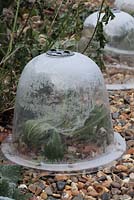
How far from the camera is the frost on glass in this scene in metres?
2.96

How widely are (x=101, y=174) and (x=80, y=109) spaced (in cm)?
33

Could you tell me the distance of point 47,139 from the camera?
9.68 ft

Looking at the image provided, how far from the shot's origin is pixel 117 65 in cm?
457

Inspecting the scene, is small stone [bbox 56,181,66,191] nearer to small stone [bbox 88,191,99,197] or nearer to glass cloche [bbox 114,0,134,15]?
small stone [bbox 88,191,99,197]

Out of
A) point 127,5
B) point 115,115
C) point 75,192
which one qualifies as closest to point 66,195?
point 75,192

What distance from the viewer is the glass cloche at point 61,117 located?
296 centimetres

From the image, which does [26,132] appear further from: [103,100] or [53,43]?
[53,43]

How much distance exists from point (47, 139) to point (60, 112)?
0.14 m

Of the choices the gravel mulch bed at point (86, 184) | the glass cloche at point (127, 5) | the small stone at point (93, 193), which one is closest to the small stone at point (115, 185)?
the gravel mulch bed at point (86, 184)

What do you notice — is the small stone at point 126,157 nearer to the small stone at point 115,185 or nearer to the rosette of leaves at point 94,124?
the rosette of leaves at point 94,124

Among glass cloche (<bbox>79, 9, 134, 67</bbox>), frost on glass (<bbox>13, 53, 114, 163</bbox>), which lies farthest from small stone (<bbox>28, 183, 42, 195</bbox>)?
glass cloche (<bbox>79, 9, 134, 67</bbox>)

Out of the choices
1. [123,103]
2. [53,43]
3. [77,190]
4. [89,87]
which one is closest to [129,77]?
[123,103]

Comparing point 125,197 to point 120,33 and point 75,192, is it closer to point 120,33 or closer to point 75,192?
point 75,192

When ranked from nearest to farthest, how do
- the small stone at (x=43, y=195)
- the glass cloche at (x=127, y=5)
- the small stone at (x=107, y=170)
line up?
the small stone at (x=43, y=195), the small stone at (x=107, y=170), the glass cloche at (x=127, y=5)
